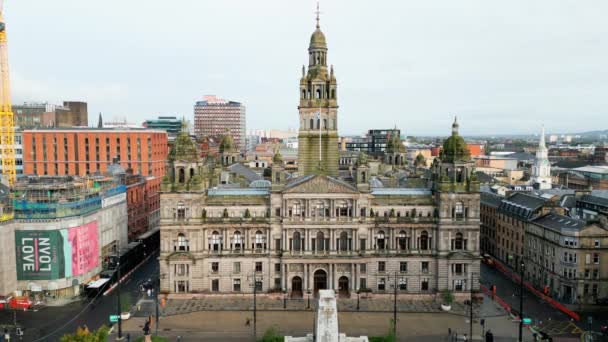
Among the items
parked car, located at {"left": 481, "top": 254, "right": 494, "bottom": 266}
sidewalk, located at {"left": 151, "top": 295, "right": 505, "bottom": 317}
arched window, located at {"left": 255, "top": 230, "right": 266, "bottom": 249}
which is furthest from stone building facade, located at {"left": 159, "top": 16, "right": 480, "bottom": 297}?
parked car, located at {"left": 481, "top": 254, "right": 494, "bottom": 266}

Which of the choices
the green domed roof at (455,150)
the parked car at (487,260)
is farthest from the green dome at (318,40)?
the parked car at (487,260)

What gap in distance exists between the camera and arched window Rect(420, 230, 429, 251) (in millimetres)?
95500

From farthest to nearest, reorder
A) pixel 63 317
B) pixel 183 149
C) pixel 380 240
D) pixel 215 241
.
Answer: pixel 380 240 → pixel 215 241 → pixel 183 149 → pixel 63 317

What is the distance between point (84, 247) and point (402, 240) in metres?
57.7

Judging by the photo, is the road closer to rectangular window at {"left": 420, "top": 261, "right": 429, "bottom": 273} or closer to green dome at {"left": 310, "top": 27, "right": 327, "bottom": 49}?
rectangular window at {"left": 420, "top": 261, "right": 429, "bottom": 273}

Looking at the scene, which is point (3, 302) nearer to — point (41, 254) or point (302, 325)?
point (41, 254)

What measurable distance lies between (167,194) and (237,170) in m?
45.2

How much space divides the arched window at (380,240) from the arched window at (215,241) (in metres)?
28.6

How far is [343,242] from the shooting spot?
310ft

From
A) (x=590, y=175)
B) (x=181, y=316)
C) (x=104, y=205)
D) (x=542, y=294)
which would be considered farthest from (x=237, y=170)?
(x=590, y=175)

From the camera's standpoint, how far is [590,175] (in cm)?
Answer: 18600

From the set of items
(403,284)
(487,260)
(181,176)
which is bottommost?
(487,260)

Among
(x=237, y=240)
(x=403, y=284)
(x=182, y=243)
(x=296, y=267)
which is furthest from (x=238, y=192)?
(x=403, y=284)

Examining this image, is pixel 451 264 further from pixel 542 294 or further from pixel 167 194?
pixel 167 194
